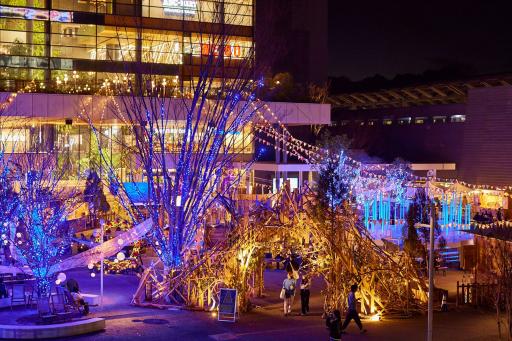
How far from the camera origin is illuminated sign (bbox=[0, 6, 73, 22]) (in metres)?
40.5

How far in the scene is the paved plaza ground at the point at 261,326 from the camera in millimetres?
15773

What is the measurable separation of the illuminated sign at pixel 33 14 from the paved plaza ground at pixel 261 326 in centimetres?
2604

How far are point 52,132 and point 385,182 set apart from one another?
62.8ft

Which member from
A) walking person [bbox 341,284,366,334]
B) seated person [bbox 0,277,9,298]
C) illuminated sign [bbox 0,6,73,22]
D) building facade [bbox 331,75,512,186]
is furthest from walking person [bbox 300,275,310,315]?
illuminated sign [bbox 0,6,73,22]

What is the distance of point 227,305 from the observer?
17.1 metres

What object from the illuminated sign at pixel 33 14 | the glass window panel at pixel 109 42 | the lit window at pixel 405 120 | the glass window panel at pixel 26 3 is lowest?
the lit window at pixel 405 120

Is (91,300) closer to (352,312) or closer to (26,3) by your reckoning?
(352,312)

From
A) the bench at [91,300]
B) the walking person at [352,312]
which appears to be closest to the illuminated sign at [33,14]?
the bench at [91,300]

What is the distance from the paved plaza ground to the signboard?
207 mm

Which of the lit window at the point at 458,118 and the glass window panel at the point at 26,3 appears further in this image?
the lit window at the point at 458,118

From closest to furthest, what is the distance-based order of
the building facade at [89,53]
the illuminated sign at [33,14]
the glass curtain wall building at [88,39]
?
the building facade at [89,53] < the illuminated sign at [33,14] < the glass curtain wall building at [88,39]

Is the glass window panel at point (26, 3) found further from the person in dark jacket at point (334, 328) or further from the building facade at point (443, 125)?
the person in dark jacket at point (334, 328)

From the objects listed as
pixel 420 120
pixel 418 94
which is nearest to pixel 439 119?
pixel 420 120

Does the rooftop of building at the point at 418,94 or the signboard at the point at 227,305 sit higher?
the rooftop of building at the point at 418,94
